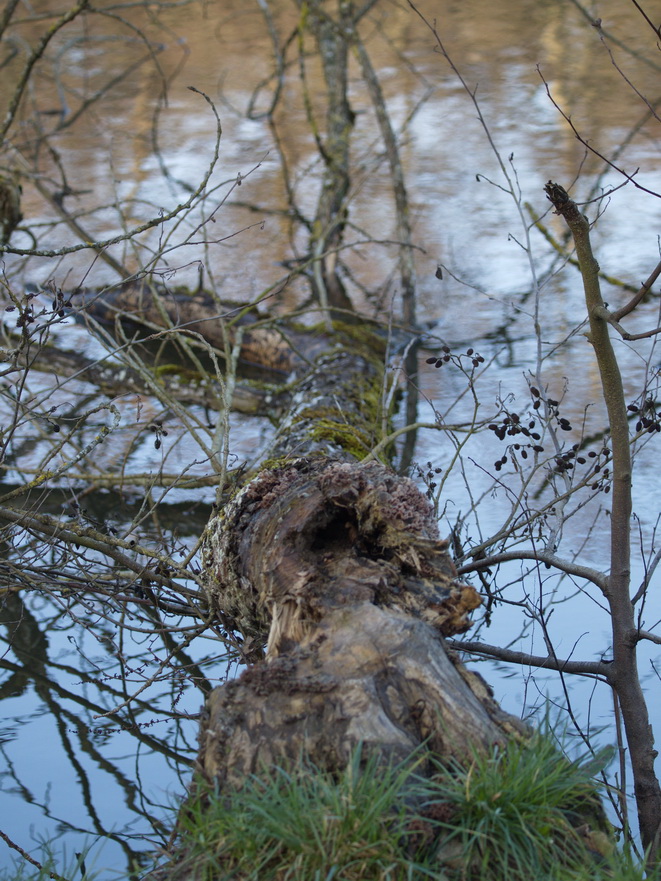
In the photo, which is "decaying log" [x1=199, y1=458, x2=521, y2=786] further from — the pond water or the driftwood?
the pond water

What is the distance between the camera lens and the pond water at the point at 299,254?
3199 millimetres

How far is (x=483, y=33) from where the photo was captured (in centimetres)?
1344

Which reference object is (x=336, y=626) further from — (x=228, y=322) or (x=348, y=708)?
(x=228, y=322)

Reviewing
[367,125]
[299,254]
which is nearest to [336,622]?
[299,254]

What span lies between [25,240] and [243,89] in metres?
4.66

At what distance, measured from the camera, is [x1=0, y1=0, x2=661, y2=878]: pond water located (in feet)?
10.5

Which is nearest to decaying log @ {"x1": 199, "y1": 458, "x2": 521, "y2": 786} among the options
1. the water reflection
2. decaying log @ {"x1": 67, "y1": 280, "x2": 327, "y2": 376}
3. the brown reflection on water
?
the water reflection

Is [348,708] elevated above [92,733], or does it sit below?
below

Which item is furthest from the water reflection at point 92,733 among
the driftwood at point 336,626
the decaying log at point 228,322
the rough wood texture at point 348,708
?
the decaying log at point 228,322

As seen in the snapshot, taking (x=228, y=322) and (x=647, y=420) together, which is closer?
(x=647, y=420)

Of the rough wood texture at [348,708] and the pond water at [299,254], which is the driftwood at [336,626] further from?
the pond water at [299,254]

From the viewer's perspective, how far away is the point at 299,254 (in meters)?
7.74

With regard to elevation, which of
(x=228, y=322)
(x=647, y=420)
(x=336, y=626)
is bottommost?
(x=336, y=626)

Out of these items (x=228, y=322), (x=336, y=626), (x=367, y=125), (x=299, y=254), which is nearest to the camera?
(x=336, y=626)
